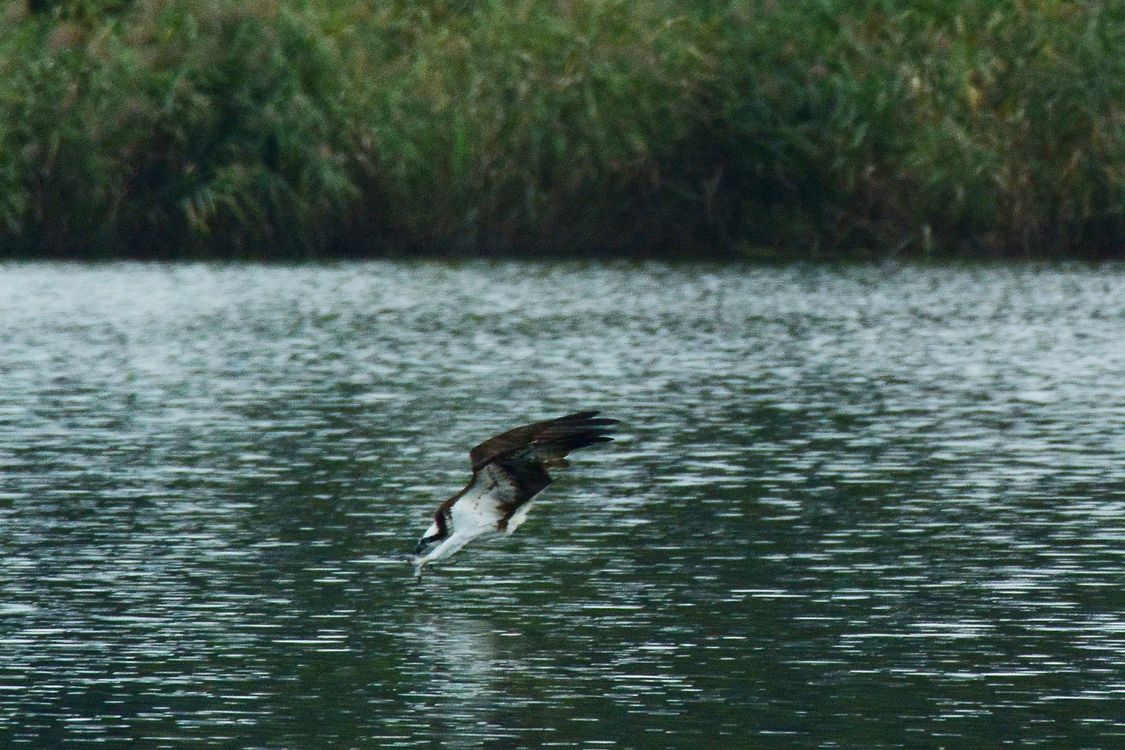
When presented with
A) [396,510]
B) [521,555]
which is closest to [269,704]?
[521,555]

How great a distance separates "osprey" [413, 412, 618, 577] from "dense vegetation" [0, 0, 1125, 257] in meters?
28.5

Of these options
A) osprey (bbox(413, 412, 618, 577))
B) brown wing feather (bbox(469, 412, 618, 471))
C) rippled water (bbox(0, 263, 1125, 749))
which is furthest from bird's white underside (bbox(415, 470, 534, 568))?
rippled water (bbox(0, 263, 1125, 749))

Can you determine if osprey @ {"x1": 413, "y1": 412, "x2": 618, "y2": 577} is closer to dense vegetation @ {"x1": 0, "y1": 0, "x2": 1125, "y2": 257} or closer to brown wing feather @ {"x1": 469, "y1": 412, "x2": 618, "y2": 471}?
brown wing feather @ {"x1": 469, "y1": 412, "x2": 618, "y2": 471}

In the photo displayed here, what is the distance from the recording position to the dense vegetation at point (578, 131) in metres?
40.5

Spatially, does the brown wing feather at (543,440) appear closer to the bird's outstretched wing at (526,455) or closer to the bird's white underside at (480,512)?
the bird's outstretched wing at (526,455)

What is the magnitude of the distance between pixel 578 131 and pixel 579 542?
2691cm

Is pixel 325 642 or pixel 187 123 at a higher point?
pixel 187 123

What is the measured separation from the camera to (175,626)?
40.2ft

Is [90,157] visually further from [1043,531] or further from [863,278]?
[1043,531]

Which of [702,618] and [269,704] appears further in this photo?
[702,618]

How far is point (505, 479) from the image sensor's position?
1245 cm

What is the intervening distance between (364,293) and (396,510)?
2034 centimetres

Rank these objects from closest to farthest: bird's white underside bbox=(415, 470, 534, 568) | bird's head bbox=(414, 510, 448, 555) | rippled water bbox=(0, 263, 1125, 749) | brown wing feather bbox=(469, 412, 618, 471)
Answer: rippled water bbox=(0, 263, 1125, 749) < brown wing feather bbox=(469, 412, 618, 471) < bird's white underside bbox=(415, 470, 534, 568) < bird's head bbox=(414, 510, 448, 555)

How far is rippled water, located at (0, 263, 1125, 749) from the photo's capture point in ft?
34.3
